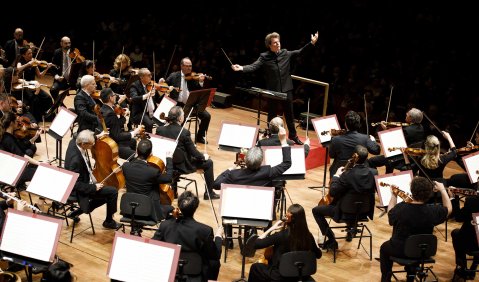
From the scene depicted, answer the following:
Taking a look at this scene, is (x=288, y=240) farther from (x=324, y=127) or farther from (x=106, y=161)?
(x=324, y=127)

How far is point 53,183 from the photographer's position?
7.37m

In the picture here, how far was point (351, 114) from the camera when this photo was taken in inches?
350

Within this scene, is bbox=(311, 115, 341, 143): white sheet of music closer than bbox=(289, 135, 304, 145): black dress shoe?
Yes

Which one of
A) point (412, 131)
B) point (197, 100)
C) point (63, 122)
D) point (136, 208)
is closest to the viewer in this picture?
point (136, 208)

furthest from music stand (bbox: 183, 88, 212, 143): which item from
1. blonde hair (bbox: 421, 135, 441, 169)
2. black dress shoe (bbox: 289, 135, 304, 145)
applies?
blonde hair (bbox: 421, 135, 441, 169)

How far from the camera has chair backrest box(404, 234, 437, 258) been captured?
22.3 ft

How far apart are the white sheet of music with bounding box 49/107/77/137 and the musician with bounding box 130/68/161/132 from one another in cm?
170

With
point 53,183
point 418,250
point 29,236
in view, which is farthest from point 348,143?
point 29,236

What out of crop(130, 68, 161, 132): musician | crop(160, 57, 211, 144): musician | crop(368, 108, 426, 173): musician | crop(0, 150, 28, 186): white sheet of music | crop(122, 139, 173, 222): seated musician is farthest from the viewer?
crop(160, 57, 211, 144): musician

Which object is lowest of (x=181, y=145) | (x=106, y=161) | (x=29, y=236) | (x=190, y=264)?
(x=190, y=264)

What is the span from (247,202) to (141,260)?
1.44 m

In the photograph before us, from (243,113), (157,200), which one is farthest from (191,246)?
(243,113)

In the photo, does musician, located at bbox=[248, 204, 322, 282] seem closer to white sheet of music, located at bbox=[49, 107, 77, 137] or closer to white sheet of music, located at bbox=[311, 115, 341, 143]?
white sheet of music, located at bbox=[311, 115, 341, 143]

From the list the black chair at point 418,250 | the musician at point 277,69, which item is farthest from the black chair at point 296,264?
the musician at point 277,69
